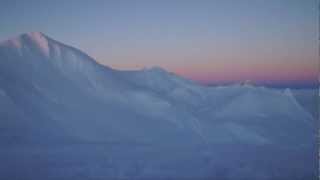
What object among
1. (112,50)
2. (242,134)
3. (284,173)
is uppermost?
(112,50)

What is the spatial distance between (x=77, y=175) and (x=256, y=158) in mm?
1537

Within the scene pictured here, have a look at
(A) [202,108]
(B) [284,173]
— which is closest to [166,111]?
(A) [202,108]

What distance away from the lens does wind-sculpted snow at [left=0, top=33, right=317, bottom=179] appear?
5258mm

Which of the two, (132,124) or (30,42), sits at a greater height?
(30,42)

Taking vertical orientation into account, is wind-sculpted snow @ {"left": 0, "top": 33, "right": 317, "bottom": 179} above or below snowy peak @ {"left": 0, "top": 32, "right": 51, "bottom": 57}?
below

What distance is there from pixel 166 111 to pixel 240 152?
0.73 meters

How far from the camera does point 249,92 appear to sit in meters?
5.44

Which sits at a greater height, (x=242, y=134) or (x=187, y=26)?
(x=187, y=26)

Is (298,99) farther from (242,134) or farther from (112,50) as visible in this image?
(112,50)

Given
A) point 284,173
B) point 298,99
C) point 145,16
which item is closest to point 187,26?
point 145,16

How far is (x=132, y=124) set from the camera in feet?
17.6

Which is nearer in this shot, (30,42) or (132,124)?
(30,42)

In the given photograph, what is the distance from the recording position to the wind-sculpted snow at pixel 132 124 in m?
5.26

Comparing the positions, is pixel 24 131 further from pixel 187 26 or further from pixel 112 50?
pixel 187 26
